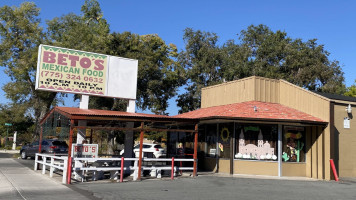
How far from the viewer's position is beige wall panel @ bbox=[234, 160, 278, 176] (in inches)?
691

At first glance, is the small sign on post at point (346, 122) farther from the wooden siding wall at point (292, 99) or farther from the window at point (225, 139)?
the window at point (225, 139)

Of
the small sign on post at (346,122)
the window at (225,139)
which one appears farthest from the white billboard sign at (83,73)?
the small sign on post at (346,122)

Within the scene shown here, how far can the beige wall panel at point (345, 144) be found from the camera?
18.5 m

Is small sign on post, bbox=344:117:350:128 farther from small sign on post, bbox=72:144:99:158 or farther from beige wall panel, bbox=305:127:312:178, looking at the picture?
small sign on post, bbox=72:144:99:158

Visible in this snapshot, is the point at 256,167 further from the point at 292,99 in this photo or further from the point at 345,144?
the point at 345,144

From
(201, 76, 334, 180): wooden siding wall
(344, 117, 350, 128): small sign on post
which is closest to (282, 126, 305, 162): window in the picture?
(201, 76, 334, 180): wooden siding wall

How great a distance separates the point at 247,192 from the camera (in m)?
12.1

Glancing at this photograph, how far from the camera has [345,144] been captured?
734 inches

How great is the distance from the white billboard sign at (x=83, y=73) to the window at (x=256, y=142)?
239 inches

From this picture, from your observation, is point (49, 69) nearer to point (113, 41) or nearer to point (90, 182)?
point (90, 182)

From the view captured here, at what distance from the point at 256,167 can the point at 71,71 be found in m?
10.3

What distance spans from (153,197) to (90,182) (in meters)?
4.39

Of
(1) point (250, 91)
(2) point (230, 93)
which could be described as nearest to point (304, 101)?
(1) point (250, 91)

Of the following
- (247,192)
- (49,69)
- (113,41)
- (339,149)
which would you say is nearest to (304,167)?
(339,149)
